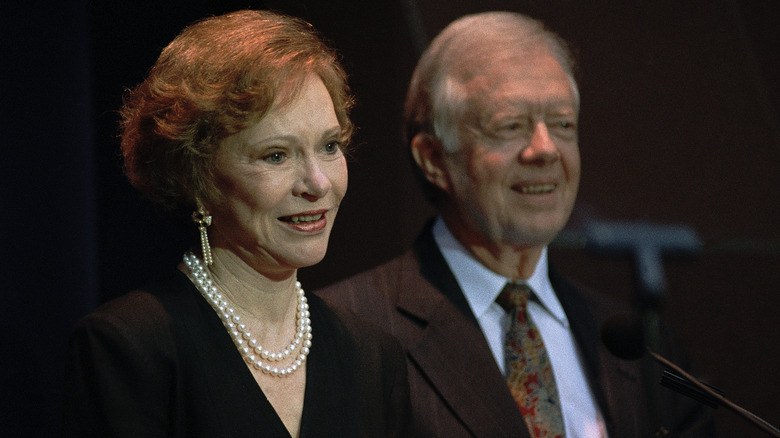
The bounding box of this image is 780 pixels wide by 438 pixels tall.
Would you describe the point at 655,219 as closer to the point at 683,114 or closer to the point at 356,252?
the point at 683,114

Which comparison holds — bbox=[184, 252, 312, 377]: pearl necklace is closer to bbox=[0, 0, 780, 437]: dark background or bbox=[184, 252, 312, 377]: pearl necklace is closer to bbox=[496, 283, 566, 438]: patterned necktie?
bbox=[0, 0, 780, 437]: dark background

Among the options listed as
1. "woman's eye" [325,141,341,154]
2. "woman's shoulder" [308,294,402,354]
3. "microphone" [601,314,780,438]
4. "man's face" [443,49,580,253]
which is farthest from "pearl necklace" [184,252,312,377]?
"man's face" [443,49,580,253]

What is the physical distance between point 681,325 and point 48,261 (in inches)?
70.4

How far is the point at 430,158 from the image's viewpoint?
89.1 inches

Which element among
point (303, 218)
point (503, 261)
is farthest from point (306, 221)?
point (503, 261)

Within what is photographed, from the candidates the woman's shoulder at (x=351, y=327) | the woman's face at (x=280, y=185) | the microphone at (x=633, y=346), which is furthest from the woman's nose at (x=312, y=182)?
the microphone at (x=633, y=346)

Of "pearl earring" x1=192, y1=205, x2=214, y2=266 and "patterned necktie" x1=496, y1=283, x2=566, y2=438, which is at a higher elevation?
"pearl earring" x1=192, y1=205, x2=214, y2=266

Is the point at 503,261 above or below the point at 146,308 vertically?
below

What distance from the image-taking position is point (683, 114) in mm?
2602

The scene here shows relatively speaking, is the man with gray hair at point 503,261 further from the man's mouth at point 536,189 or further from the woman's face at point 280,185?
the woman's face at point 280,185

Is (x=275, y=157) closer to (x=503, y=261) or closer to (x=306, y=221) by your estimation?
(x=306, y=221)

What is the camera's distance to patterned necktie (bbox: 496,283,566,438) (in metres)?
1.99

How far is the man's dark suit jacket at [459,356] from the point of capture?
1.92 metres

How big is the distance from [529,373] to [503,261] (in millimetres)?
283
